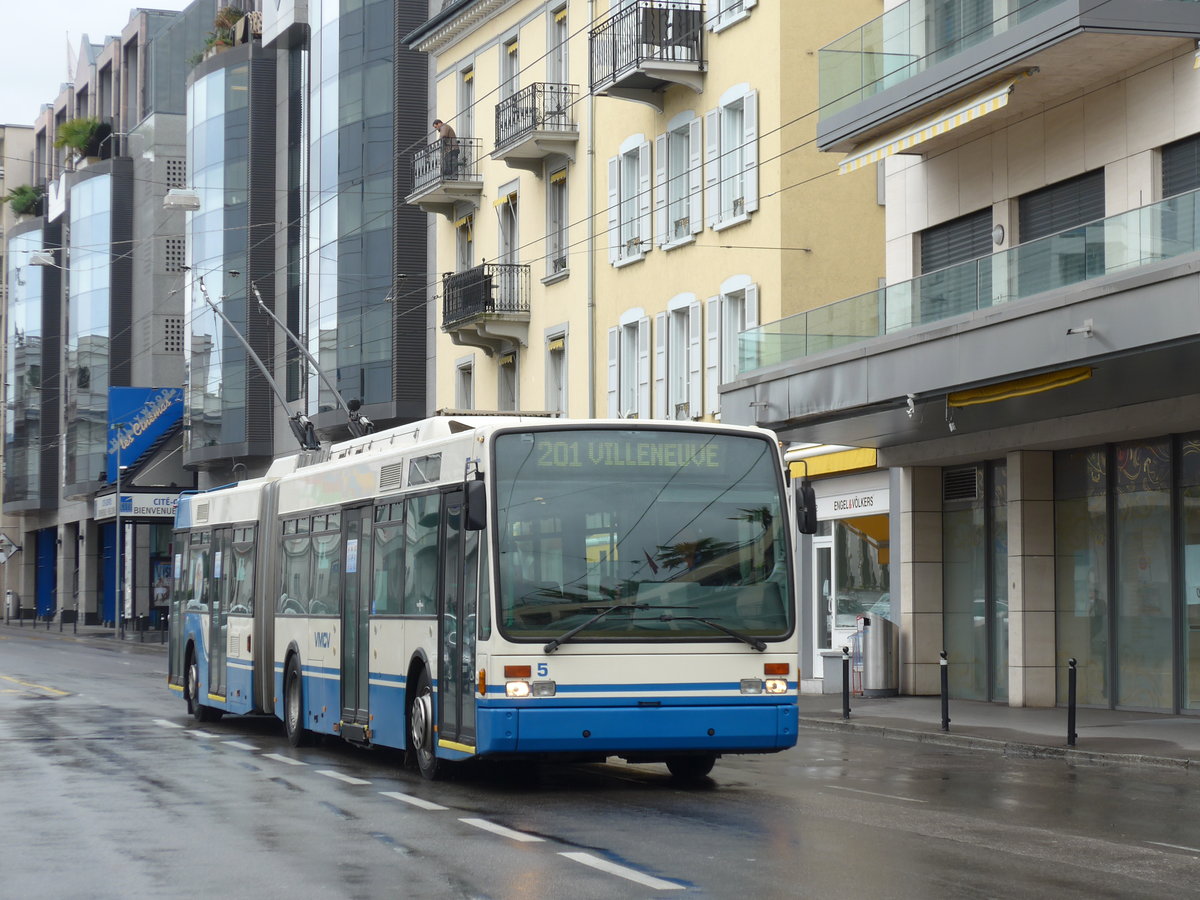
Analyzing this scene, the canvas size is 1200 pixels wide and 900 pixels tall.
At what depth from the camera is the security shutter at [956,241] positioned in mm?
27062

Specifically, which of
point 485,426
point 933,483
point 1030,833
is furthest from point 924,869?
point 933,483

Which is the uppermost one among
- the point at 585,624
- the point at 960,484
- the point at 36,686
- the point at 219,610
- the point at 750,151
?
the point at 750,151

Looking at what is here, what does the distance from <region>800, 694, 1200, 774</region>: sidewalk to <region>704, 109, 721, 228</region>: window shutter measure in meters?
9.77

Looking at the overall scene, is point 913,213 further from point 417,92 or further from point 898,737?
point 417,92

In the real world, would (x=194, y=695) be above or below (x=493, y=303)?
below

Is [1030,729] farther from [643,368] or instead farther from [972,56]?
[643,368]

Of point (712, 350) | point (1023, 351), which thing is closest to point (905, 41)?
point (1023, 351)

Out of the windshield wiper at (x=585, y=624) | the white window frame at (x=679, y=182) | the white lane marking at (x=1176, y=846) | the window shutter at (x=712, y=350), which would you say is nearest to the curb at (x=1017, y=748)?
the white lane marking at (x=1176, y=846)

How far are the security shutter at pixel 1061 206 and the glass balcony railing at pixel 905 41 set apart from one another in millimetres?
2170

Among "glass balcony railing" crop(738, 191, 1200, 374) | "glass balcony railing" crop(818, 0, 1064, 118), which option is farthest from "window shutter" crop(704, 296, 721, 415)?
"glass balcony railing" crop(818, 0, 1064, 118)

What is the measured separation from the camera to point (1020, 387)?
22031 millimetres

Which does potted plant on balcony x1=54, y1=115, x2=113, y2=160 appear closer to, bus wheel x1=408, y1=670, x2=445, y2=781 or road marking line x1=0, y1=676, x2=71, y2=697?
road marking line x1=0, y1=676, x2=71, y2=697

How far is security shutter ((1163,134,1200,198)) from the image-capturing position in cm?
2255

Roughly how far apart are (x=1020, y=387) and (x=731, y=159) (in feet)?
41.2
